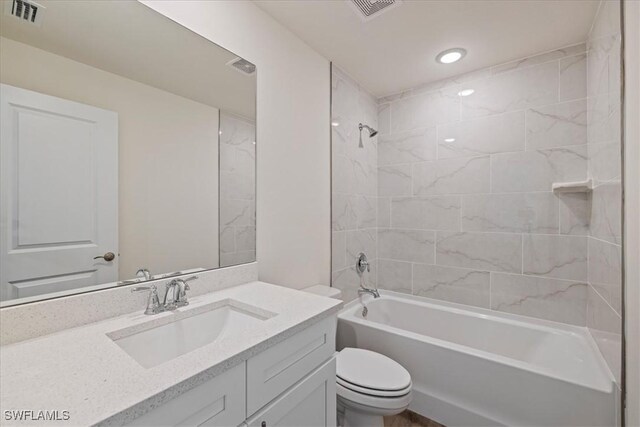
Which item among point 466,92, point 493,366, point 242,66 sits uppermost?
point 466,92

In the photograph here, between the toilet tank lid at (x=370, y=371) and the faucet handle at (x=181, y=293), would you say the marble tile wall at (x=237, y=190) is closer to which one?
the faucet handle at (x=181, y=293)

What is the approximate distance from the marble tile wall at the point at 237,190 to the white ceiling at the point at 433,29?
756 mm

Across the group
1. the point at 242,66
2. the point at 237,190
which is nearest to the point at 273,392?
the point at 237,190

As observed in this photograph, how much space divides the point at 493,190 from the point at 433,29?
1239 millimetres

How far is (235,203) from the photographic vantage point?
56.4 inches

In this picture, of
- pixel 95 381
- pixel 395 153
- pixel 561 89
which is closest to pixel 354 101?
pixel 395 153

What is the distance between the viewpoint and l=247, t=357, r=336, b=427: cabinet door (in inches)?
32.9

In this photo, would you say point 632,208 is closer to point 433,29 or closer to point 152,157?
point 433,29

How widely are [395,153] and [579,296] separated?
1721 millimetres

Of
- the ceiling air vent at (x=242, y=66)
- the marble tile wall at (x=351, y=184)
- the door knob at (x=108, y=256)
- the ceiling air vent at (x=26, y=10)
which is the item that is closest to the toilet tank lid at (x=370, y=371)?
the marble tile wall at (x=351, y=184)

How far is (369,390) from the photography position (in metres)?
1.36

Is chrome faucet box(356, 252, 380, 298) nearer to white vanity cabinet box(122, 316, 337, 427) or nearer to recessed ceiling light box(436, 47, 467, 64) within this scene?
white vanity cabinet box(122, 316, 337, 427)

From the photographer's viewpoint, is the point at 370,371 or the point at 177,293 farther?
the point at 370,371

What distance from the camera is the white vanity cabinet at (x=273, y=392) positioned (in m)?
0.63
